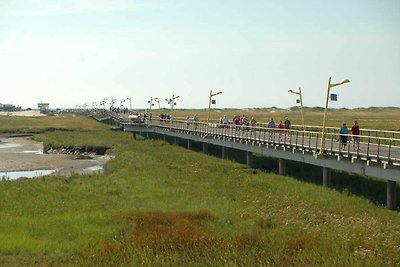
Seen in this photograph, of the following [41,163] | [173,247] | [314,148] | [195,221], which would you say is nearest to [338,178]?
[314,148]

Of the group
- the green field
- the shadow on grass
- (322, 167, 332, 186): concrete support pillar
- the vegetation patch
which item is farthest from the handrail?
the vegetation patch

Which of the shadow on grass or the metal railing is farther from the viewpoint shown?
the shadow on grass

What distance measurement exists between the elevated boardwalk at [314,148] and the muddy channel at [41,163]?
35.7ft

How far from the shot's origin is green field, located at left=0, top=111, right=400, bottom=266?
50.2ft

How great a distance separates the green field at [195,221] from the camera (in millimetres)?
15297

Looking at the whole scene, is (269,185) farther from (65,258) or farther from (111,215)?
(65,258)

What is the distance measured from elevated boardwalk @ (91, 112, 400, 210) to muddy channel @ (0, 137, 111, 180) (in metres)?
10.9

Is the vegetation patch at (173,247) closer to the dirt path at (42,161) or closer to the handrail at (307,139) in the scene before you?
the handrail at (307,139)

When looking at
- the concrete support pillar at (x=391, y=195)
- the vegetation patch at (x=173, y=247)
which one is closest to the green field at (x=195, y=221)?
the vegetation patch at (x=173, y=247)

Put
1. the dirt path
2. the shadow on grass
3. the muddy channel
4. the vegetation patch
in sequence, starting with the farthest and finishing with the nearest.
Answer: the dirt path < the muddy channel < the shadow on grass < the vegetation patch

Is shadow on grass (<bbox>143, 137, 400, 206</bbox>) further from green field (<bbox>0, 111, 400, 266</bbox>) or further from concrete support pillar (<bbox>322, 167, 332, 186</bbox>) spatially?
concrete support pillar (<bbox>322, 167, 332, 186</bbox>)

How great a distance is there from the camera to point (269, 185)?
100 ft

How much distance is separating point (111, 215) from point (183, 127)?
3987 centimetres

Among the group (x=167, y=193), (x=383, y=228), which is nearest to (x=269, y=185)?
(x=167, y=193)
